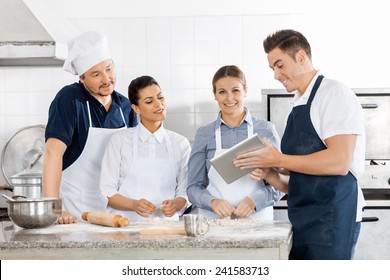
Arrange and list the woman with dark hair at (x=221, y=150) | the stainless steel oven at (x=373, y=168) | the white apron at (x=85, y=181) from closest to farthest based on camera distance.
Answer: the woman with dark hair at (x=221, y=150) < the white apron at (x=85, y=181) < the stainless steel oven at (x=373, y=168)

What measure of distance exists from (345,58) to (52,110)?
6.13 ft

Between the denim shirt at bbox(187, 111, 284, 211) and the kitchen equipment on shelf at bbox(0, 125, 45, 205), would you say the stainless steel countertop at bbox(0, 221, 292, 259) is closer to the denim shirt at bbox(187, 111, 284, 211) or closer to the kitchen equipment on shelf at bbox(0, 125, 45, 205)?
the denim shirt at bbox(187, 111, 284, 211)

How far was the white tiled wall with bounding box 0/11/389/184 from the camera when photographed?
375 cm

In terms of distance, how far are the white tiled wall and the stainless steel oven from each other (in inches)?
11.3

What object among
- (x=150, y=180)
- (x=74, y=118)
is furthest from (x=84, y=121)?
(x=150, y=180)

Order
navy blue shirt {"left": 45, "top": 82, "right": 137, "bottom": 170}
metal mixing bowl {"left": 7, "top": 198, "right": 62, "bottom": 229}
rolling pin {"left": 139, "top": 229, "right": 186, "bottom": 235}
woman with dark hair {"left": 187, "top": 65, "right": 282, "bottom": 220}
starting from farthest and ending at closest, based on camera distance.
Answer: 1. navy blue shirt {"left": 45, "top": 82, "right": 137, "bottom": 170}
2. woman with dark hair {"left": 187, "top": 65, "right": 282, "bottom": 220}
3. metal mixing bowl {"left": 7, "top": 198, "right": 62, "bottom": 229}
4. rolling pin {"left": 139, "top": 229, "right": 186, "bottom": 235}

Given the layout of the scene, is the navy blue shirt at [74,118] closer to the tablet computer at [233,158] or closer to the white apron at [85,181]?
the white apron at [85,181]

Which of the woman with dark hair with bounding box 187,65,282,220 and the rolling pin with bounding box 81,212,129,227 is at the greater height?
the woman with dark hair with bounding box 187,65,282,220

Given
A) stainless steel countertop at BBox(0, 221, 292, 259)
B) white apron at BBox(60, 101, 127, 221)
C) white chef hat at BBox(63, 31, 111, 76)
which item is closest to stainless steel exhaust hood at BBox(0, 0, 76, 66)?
white chef hat at BBox(63, 31, 111, 76)

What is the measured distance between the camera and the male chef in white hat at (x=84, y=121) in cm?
257

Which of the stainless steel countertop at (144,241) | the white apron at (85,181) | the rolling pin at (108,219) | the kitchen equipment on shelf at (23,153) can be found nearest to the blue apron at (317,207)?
the stainless steel countertop at (144,241)

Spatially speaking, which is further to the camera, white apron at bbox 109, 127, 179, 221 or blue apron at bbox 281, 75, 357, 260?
white apron at bbox 109, 127, 179, 221

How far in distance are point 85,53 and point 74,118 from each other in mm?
267

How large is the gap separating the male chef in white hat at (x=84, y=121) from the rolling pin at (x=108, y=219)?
0.41 metres
